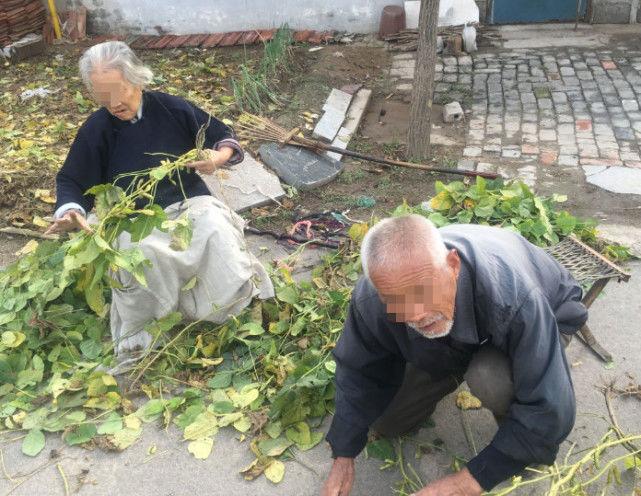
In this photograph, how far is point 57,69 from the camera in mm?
6867

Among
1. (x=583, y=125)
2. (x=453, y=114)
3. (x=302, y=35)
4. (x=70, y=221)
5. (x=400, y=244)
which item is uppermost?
(x=400, y=244)

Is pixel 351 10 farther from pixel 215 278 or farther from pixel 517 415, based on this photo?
pixel 517 415

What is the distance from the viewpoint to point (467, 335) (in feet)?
6.97

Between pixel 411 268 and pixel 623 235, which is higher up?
pixel 411 268

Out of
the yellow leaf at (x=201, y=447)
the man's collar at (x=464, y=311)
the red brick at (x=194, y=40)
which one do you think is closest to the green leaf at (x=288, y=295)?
the yellow leaf at (x=201, y=447)

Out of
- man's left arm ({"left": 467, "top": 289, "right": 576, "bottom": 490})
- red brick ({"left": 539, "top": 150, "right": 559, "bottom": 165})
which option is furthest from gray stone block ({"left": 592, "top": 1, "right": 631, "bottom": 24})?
man's left arm ({"left": 467, "top": 289, "right": 576, "bottom": 490})

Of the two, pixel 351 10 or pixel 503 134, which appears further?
pixel 351 10

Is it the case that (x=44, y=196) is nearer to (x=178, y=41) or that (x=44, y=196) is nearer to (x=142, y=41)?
(x=178, y=41)

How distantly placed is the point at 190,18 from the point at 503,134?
4.01m

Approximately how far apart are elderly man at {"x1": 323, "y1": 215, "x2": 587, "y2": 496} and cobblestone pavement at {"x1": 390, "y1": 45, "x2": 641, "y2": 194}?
2.93m

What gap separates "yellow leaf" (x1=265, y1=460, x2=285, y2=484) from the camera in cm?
273

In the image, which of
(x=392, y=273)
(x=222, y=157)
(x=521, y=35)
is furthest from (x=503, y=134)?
(x=392, y=273)

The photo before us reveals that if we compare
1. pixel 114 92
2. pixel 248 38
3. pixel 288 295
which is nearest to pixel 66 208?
pixel 114 92

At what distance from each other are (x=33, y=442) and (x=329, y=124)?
3460 millimetres
